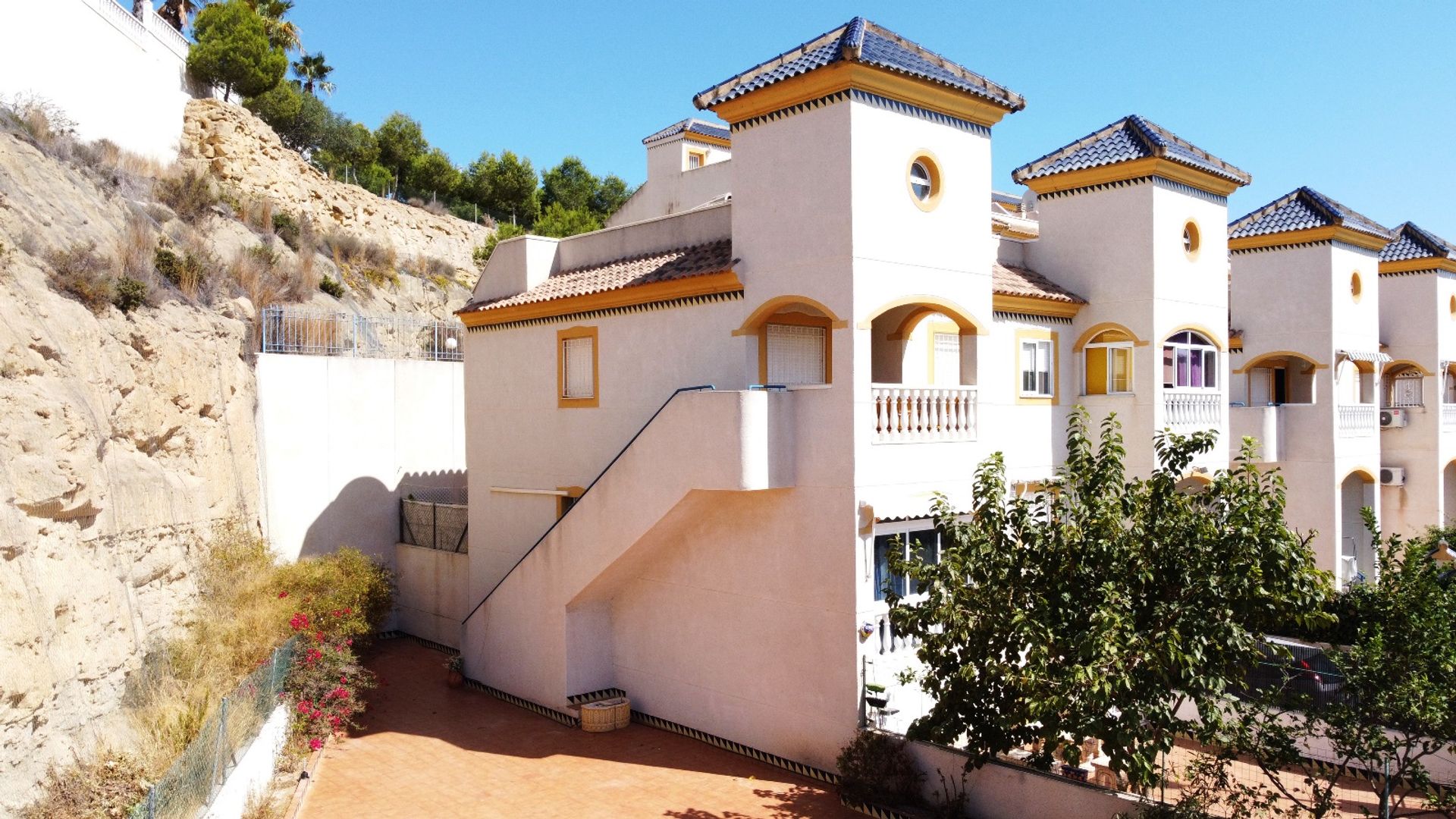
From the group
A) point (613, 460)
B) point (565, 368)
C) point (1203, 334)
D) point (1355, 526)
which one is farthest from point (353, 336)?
point (1355, 526)

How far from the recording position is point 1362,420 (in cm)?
2567

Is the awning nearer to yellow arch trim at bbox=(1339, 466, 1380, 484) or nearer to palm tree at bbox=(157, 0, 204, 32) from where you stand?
yellow arch trim at bbox=(1339, 466, 1380, 484)

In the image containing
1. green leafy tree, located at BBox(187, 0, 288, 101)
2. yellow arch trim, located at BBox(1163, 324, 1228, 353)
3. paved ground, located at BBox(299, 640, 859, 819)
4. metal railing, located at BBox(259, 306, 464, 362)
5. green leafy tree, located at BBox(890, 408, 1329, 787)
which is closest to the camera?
green leafy tree, located at BBox(890, 408, 1329, 787)

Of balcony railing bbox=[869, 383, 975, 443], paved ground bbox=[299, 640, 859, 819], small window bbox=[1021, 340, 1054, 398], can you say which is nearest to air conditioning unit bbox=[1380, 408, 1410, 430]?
small window bbox=[1021, 340, 1054, 398]

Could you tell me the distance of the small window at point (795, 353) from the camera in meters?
17.1

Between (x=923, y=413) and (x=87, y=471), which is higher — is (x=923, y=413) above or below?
above

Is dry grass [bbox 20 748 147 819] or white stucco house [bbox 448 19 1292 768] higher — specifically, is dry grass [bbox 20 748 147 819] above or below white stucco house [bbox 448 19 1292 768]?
below

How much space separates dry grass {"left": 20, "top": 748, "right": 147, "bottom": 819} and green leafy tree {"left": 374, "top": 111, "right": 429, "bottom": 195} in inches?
1914

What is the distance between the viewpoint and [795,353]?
1747cm

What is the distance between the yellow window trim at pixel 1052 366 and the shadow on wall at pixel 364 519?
49.3ft

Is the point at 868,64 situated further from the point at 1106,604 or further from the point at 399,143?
the point at 399,143

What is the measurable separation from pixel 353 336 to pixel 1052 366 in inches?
660

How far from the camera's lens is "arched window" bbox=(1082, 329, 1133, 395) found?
19.6m

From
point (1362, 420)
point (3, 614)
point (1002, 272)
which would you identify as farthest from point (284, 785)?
point (1362, 420)
